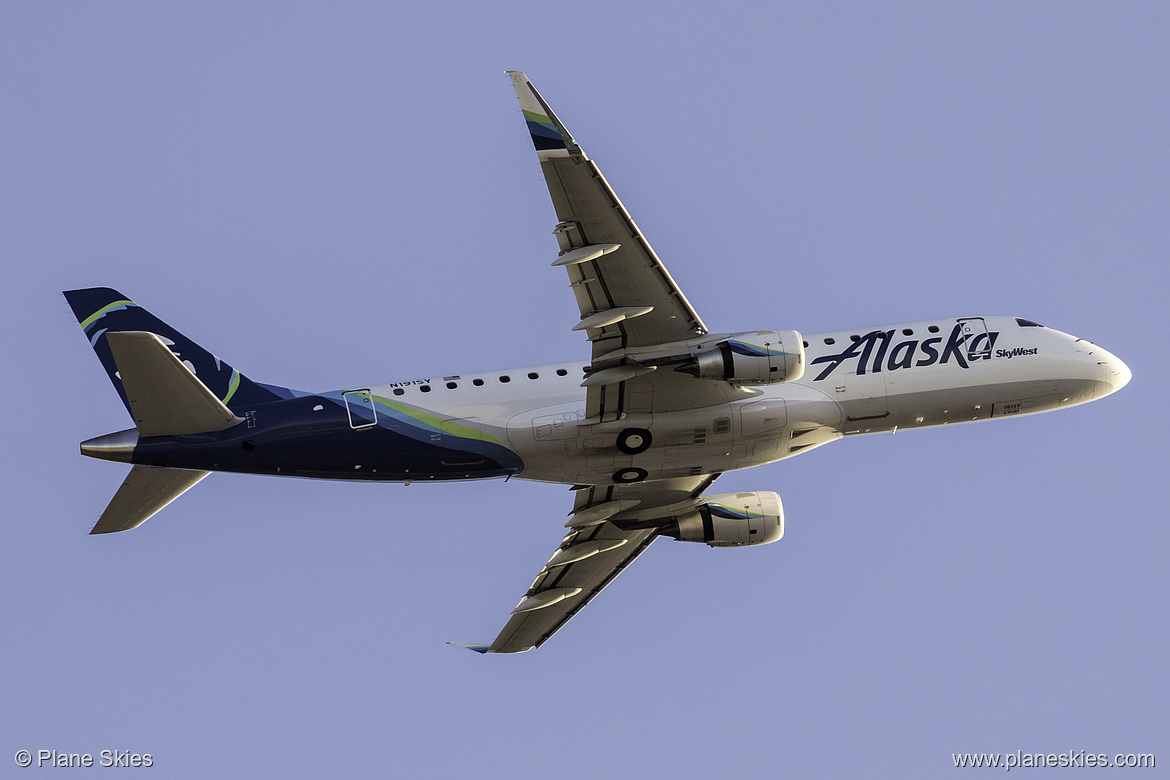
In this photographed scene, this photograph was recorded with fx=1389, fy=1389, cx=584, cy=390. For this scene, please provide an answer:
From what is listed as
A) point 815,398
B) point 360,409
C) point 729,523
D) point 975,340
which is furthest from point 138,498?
point 975,340

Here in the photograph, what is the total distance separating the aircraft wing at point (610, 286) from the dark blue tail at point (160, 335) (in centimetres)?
952

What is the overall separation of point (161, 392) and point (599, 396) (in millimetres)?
11939

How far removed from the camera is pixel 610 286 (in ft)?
121

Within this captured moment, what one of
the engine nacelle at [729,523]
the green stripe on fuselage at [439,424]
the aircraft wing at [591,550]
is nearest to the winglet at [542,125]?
the green stripe on fuselage at [439,424]

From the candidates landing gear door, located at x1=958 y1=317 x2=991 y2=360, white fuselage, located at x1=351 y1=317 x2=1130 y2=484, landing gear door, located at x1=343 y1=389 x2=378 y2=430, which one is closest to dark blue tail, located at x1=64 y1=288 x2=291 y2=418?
landing gear door, located at x1=343 y1=389 x2=378 y2=430

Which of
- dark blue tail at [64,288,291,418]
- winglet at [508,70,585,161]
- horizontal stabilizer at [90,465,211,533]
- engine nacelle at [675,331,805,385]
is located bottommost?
horizontal stabilizer at [90,465,211,533]

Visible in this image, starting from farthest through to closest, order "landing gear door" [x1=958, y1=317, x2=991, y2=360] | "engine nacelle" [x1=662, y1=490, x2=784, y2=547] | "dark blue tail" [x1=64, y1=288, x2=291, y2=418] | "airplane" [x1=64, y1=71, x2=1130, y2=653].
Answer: "engine nacelle" [x1=662, y1=490, x2=784, y2=547]
"landing gear door" [x1=958, y1=317, x2=991, y2=360]
"dark blue tail" [x1=64, y1=288, x2=291, y2=418]
"airplane" [x1=64, y1=71, x2=1130, y2=653]

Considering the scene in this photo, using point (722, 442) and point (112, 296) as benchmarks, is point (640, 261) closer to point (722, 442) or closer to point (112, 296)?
point (722, 442)

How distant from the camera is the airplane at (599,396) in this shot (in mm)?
36469

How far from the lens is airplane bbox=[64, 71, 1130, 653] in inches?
1436

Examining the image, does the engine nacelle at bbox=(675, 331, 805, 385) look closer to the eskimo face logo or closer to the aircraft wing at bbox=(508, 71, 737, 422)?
the aircraft wing at bbox=(508, 71, 737, 422)

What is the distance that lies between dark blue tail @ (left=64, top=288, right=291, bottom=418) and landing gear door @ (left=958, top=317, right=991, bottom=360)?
815 inches

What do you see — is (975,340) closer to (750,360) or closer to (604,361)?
(750,360)

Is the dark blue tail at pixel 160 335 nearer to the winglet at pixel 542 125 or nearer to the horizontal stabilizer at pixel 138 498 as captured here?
the horizontal stabilizer at pixel 138 498
